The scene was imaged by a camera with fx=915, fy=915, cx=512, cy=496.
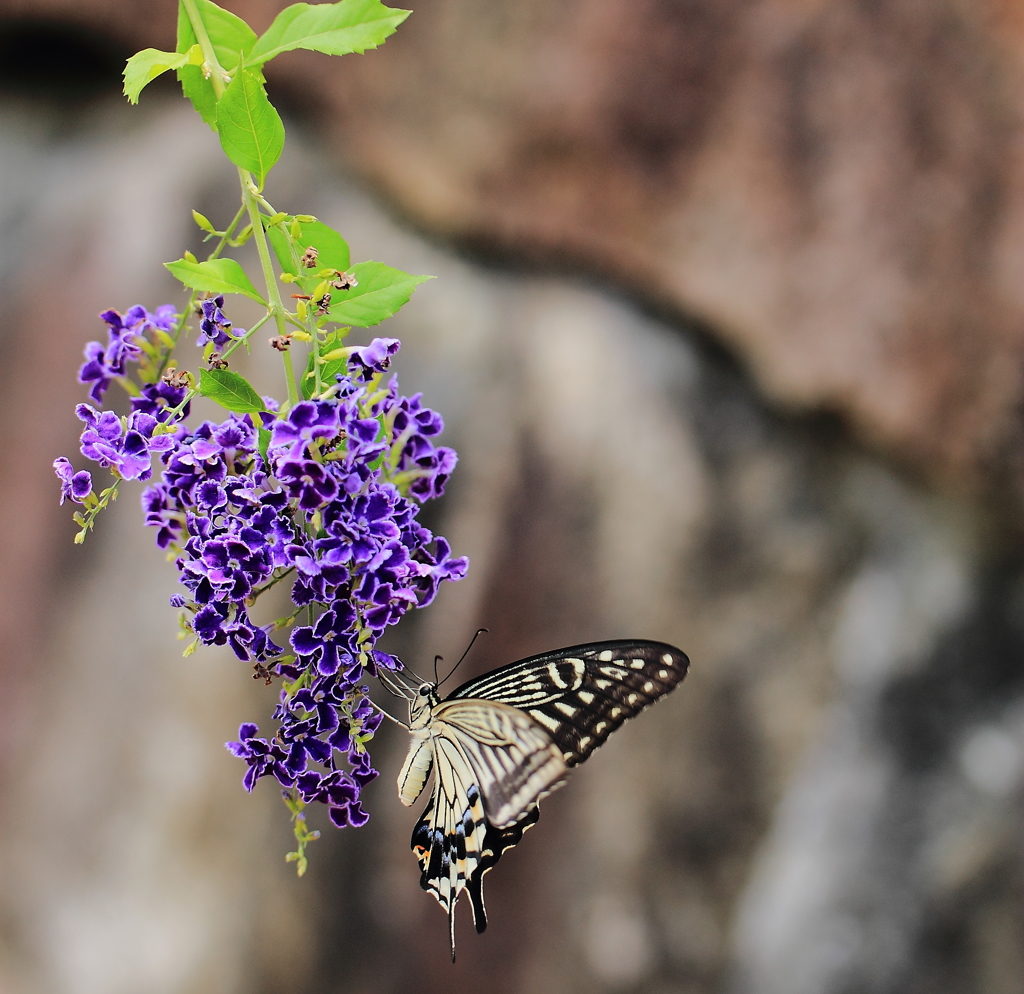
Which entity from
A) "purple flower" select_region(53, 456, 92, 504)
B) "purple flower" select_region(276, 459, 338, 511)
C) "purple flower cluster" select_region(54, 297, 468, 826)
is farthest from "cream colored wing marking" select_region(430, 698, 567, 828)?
"purple flower" select_region(53, 456, 92, 504)

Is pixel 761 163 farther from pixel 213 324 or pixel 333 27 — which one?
pixel 213 324

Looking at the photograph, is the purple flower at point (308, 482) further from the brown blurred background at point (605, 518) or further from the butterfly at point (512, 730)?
the brown blurred background at point (605, 518)

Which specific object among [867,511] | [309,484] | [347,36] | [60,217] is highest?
[60,217]

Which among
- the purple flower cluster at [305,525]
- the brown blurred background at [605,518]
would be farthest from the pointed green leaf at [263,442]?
the brown blurred background at [605,518]

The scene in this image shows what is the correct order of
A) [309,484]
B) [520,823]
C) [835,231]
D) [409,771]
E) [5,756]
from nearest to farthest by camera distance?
[309,484]
[409,771]
[520,823]
[835,231]
[5,756]

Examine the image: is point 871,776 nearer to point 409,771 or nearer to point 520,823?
point 520,823

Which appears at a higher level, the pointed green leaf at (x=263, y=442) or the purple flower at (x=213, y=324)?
the purple flower at (x=213, y=324)

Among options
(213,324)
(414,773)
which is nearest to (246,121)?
(213,324)

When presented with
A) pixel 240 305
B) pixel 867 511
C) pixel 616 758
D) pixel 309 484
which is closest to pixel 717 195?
pixel 867 511
